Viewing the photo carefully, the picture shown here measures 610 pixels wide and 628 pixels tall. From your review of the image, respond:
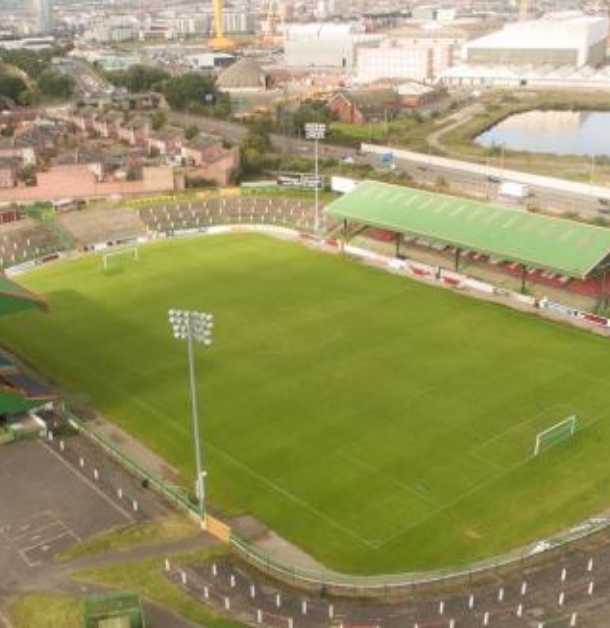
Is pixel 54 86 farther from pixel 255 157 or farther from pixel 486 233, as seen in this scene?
pixel 486 233

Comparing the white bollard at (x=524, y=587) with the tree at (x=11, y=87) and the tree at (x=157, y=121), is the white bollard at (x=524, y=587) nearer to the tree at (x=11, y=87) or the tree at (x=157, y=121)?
the tree at (x=157, y=121)

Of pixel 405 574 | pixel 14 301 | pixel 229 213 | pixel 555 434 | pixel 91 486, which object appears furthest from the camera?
pixel 229 213

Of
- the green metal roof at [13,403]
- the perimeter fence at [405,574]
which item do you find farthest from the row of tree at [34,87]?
the perimeter fence at [405,574]

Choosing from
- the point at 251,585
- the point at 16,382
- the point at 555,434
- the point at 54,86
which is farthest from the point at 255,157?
the point at 54,86

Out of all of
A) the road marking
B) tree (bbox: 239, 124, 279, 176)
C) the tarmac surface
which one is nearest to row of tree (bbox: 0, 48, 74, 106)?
tree (bbox: 239, 124, 279, 176)

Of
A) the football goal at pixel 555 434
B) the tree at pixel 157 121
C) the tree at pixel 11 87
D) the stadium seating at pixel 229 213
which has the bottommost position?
the football goal at pixel 555 434

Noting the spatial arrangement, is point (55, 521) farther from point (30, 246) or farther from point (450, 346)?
point (30, 246)
